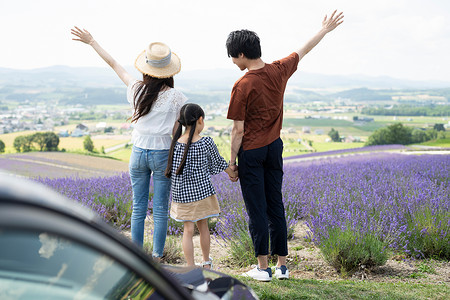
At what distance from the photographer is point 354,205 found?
4.64 meters

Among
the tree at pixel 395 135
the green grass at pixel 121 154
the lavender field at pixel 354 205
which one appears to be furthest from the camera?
the tree at pixel 395 135

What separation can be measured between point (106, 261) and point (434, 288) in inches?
→ 126

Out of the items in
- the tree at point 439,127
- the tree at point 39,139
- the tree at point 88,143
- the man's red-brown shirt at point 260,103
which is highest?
the man's red-brown shirt at point 260,103

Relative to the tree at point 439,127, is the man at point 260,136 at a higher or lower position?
higher

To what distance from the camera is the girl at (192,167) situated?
11.1 ft

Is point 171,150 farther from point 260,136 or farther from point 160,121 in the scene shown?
point 260,136

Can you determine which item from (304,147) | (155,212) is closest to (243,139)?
(155,212)

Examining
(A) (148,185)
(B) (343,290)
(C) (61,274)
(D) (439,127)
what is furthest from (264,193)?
(D) (439,127)

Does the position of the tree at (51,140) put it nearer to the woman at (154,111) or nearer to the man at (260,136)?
the woman at (154,111)

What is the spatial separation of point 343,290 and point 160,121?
6.26ft

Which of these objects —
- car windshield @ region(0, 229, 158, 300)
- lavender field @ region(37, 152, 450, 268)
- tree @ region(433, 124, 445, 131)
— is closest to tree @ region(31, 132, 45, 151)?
lavender field @ region(37, 152, 450, 268)

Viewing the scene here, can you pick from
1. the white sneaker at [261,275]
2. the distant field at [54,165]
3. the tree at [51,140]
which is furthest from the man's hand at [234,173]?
the tree at [51,140]

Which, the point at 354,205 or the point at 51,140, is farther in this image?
the point at 51,140

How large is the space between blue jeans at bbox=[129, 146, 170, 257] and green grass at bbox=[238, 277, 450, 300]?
90 cm
